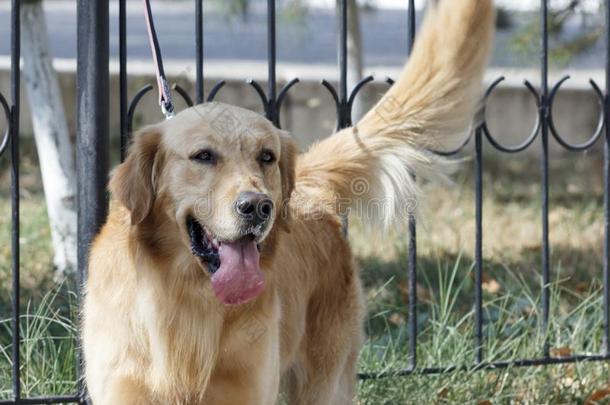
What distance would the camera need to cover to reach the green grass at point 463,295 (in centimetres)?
423

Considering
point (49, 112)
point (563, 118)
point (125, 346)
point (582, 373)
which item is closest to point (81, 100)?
point (125, 346)

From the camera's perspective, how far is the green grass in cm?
423

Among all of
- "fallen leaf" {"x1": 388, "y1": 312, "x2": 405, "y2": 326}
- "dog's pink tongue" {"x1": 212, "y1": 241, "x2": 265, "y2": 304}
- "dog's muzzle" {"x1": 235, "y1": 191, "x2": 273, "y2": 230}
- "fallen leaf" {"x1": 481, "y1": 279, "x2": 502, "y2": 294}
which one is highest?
"dog's muzzle" {"x1": 235, "y1": 191, "x2": 273, "y2": 230}

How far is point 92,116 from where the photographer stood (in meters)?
3.89

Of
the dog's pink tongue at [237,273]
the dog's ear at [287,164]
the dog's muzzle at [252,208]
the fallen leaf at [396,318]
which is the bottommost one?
the fallen leaf at [396,318]

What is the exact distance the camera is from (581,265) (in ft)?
20.5

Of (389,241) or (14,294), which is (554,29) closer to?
(389,241)

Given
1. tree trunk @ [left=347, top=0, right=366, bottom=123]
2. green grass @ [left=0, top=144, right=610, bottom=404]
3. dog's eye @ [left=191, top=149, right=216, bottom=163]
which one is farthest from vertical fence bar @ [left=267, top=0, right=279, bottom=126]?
tree trunk @ [left=347, top=0, right=366, bottom=123]

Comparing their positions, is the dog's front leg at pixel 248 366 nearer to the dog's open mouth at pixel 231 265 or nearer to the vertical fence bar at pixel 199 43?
the dog's open mouth at pixel 231 265

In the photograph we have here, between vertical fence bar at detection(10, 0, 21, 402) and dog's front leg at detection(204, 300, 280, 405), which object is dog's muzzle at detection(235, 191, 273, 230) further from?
vertical fence bar at detection(10, 0, 21, 402)

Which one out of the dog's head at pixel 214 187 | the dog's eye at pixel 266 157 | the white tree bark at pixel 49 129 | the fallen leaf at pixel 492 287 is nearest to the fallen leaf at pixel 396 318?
the fallen leaf at pixel 492 287

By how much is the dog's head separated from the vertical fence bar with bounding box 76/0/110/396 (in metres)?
0.63

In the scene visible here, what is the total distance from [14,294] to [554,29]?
4.91 m

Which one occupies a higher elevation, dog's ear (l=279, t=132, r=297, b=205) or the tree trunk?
the tree trunk
